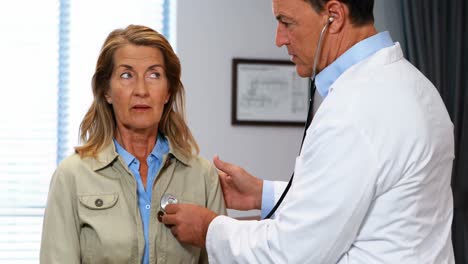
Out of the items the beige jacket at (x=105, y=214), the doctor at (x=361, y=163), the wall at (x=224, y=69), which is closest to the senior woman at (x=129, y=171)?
the beige jacket at (x=105, y=214)

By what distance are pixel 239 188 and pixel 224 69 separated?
7.11ft

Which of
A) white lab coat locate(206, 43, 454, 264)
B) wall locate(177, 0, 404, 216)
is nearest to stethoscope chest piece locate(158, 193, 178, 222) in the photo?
white lab coat locate(206, 43, 454, 264)

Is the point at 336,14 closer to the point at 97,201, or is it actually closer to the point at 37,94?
the point at 97,201

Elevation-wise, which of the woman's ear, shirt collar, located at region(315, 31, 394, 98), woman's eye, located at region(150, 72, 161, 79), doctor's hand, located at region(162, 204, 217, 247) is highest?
shirt collar, located at region(315, 31, 394, 98)

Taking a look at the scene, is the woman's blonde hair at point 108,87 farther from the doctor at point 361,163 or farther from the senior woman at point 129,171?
the doctor at point 361,163

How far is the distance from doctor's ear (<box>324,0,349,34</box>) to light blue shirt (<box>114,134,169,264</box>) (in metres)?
0.68

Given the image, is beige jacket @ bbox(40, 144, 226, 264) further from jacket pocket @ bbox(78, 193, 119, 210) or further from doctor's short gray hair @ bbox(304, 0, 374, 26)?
doctor's short gray hair @ bbox(304, 0, 374, 26)

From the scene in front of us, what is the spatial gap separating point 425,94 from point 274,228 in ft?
1.41

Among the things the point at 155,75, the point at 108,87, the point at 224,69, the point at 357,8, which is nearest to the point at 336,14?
the point at 357,8

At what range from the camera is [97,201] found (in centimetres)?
201

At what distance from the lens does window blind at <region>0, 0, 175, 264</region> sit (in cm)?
426

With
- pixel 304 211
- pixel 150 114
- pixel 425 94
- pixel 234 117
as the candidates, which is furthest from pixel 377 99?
pixel 234 117

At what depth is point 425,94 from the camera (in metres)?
1.62

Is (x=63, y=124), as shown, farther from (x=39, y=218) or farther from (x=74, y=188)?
(x=74, y=188)
